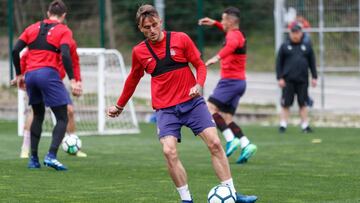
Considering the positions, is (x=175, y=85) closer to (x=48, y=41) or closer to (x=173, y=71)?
(x=173, y=71)

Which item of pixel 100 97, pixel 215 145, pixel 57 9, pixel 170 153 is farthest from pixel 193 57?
pixel 100 97

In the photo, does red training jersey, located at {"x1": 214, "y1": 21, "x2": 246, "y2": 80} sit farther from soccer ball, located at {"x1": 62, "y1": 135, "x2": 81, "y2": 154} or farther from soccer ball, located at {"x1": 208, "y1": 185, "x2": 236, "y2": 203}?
soccer ball, located at {"x1": 208, "y1": 185, "x2": 236, "y2": 203}

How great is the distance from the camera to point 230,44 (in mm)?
→ 14000

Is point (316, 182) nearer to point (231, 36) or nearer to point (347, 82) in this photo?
point (231, 36)

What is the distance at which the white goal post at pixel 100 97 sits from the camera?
19500 mm

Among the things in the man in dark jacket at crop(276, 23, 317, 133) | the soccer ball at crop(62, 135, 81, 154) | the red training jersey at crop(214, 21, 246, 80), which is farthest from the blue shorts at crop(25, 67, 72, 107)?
the man in dark jacket at crop(276, 23, 317, 133)

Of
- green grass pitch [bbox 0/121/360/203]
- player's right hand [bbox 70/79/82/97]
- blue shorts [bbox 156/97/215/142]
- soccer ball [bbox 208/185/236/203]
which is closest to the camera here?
soccer ball [bbox 208/185/236/203]

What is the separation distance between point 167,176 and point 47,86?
6.34 ft

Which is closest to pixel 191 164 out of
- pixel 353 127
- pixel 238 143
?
pixel 238 143

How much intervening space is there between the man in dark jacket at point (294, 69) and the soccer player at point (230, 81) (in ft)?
16.1

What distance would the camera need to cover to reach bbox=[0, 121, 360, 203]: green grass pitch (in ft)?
33.5

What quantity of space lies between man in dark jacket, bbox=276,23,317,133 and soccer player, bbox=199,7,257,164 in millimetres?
4918

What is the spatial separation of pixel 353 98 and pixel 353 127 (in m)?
4.00

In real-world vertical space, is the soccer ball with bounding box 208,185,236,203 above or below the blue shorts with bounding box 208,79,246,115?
above
